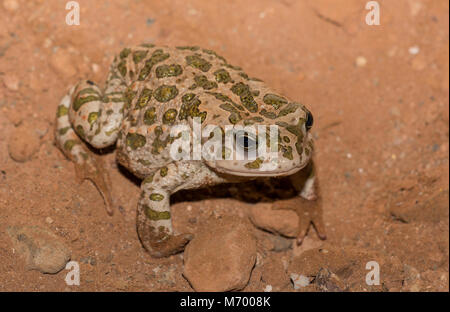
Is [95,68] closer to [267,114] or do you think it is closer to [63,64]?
[63,64]

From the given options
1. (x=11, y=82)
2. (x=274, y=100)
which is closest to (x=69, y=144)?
(x=11, y=82)

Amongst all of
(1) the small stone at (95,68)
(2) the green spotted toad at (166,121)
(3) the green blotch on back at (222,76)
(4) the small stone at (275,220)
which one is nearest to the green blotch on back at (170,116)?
(2) the green spotted toad at (166,121)

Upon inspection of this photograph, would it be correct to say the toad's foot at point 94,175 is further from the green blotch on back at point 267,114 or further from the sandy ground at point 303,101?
the green blotch on back at point 267,114

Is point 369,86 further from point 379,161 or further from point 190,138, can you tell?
point 190,138

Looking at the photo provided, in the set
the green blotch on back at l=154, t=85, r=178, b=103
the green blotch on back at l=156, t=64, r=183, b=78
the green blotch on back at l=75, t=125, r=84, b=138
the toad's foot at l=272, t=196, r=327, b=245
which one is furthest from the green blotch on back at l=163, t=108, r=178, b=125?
the toad's foot at l=272, t=196, r=327, b=245
